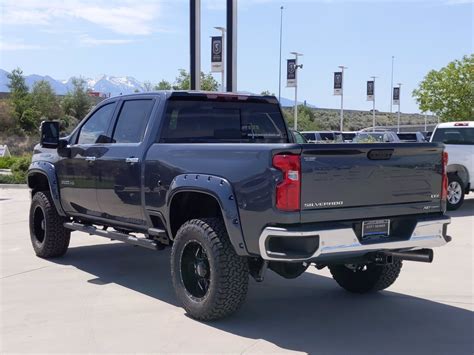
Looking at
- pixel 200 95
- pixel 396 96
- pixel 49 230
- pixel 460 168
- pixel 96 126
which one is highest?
pixel 396 96

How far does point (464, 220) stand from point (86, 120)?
7.68 m

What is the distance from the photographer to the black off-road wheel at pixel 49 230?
7.97m

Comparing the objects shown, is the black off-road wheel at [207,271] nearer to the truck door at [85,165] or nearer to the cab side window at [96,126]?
the truck door at [85,165]

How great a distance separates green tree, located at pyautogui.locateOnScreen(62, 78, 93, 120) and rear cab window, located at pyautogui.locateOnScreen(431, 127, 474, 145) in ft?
150

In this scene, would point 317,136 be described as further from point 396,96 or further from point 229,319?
point 396,96

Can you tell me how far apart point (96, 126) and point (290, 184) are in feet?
11.1

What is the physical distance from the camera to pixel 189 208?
19.6 feet

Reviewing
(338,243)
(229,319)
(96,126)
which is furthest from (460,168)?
(338,243)

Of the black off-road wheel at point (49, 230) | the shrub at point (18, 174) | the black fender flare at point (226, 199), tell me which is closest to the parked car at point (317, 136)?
the shrub at point (18, 174)

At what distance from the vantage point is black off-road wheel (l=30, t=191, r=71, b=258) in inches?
314

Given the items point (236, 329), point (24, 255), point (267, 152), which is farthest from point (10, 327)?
point (24, 255)

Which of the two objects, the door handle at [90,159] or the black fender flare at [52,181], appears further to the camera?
the black fender flare at [52,181]

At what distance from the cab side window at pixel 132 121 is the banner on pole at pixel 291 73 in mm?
35969

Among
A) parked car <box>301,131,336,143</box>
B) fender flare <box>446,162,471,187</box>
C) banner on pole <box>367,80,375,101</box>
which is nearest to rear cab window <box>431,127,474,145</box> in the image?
fender flare <box>446,162,471,187</box>
